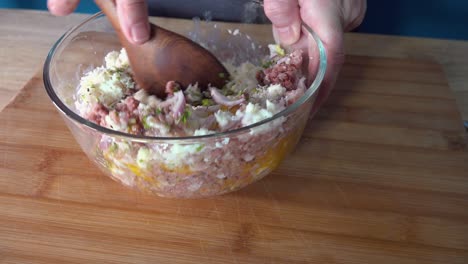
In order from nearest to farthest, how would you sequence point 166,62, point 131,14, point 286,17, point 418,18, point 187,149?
point 187,149, point 131,14, point 166,62, point 286,17, point 418,18

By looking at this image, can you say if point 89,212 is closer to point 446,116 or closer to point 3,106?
point 3,106

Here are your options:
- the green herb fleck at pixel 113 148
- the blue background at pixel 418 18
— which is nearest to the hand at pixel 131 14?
the green herb fleck at pixel 113 148

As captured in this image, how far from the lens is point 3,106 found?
50.4 inches

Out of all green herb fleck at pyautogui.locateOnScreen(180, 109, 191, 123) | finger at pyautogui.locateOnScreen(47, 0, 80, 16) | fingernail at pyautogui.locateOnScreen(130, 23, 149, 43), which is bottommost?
green herb fleck at pyautogui.locateOnScreen(180, 109, 191, 123)

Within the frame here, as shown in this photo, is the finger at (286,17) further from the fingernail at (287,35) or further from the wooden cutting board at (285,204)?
the wooden cutting board at (285,204)

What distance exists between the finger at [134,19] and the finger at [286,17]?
1.08ft

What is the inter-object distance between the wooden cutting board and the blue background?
0.64 meters

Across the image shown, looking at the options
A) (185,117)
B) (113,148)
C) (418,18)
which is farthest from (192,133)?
(418,18)

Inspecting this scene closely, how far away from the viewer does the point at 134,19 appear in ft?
2.90

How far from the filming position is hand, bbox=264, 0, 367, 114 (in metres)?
1.09

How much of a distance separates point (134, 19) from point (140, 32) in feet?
0.12

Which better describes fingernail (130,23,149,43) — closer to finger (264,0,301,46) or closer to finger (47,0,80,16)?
finger (47,0,80,16)

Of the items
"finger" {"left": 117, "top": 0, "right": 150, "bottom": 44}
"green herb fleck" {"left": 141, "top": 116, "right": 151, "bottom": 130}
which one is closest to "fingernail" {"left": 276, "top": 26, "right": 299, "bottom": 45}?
"finger" {"left": 117, "top": 0, "right": 150, "bottom": 44}

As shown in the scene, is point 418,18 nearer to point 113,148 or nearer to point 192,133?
point 192,133
